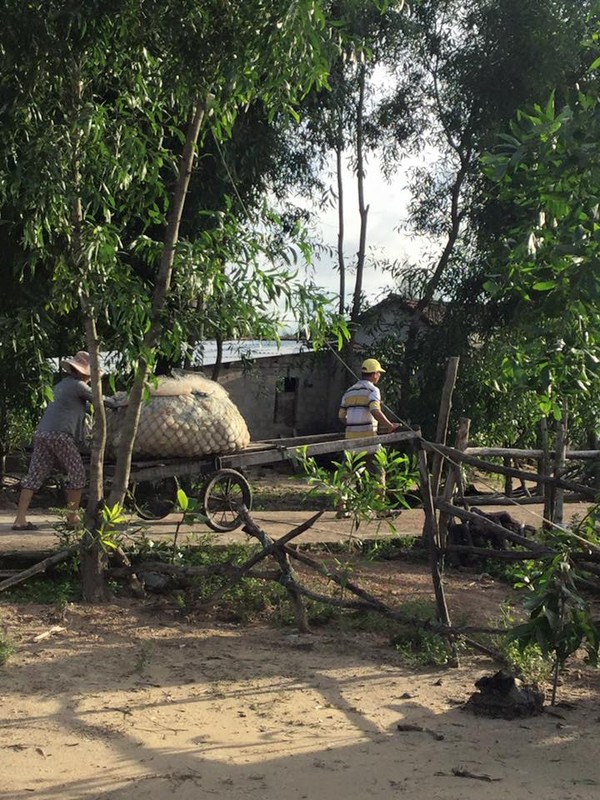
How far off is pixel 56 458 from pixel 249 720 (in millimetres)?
4057

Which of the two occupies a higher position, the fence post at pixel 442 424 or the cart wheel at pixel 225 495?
the fence post at pixel 442 424

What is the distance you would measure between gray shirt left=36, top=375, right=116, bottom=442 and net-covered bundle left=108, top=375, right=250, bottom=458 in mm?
614

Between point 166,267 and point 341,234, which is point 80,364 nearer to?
point 166,267

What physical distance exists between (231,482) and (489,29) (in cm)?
824

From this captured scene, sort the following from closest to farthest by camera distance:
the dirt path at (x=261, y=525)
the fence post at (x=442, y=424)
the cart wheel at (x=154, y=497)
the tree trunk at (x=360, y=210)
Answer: the fence post at (x=442, y=424) → the dirt path at (x=261, y=525) → the cart wheel at (x=154, y=497) → the tree trunk at (x=360, y=210)

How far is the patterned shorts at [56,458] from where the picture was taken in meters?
8.50

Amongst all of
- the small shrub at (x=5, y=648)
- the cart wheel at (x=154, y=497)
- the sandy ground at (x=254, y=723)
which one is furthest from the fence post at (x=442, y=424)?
the small shrub at (x=5, y=648)

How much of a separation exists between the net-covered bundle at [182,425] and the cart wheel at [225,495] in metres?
0.26

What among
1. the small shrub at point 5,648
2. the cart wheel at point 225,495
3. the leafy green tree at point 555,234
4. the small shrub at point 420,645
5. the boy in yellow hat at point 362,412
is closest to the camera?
the leafy green tree at point 555,234

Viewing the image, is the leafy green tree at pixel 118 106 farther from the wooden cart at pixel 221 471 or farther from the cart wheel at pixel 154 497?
the cart wheel at pixel 154 497

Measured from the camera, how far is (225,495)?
9695 mm

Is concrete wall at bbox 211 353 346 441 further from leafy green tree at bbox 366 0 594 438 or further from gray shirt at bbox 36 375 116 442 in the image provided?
gray shirt at bbox 36 375 116 442

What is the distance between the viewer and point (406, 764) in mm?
4613

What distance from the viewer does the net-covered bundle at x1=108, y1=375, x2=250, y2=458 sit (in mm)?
9180
